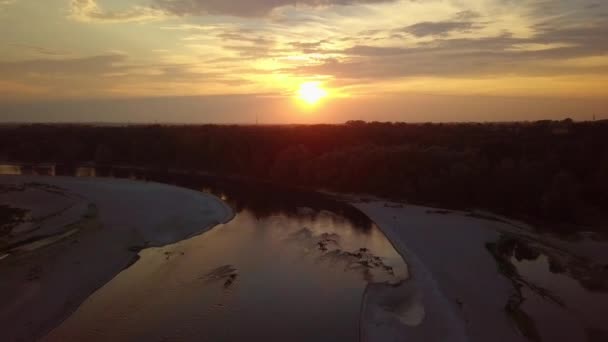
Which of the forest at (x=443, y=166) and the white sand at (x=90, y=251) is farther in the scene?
the forest at (x=443, y=166)

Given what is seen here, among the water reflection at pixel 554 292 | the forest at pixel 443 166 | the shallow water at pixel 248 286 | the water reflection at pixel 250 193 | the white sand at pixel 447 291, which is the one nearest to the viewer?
the white sand at pixel 447 291

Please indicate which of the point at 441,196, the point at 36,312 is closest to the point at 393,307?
the point at 36,312

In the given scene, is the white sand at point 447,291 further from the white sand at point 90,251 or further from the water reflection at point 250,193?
the white sand at point 90,251

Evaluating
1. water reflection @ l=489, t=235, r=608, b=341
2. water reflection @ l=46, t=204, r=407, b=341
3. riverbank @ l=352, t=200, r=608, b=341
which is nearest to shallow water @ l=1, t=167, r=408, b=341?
water reflection @ l=46, t=204, r=407, b=341

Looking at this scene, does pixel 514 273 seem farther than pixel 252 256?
No

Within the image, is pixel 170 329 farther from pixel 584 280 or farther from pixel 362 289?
pixel 584 280

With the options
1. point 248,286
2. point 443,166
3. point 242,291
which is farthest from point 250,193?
point 242,291

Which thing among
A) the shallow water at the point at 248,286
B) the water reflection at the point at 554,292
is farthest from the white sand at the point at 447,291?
the shallow water at the point at 248,286
